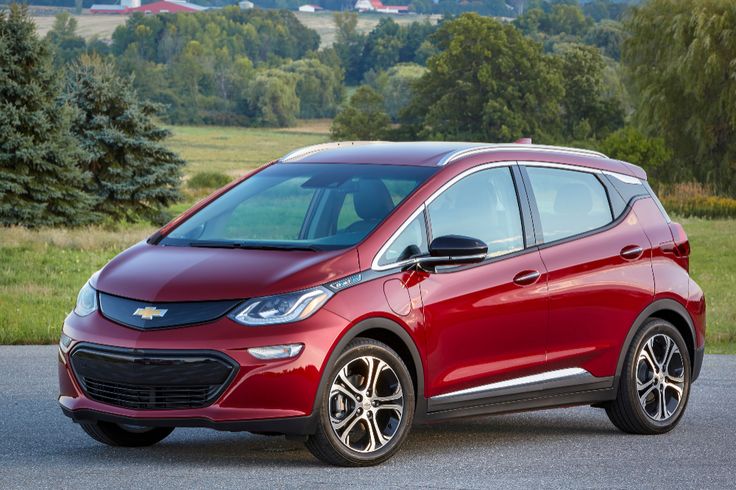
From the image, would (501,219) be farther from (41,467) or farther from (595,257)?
(41,467)

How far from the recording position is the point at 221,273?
24.9 feet

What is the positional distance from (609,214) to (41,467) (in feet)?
12.3

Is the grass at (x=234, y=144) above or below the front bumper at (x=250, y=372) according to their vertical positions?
below

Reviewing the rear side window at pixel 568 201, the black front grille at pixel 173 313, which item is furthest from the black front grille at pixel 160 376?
the rear side window at pixel 568 201

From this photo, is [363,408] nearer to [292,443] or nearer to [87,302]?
[292,443]

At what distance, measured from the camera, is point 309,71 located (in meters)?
176

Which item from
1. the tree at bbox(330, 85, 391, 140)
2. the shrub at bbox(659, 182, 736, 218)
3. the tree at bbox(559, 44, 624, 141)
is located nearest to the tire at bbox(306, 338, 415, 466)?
the shrub at bbox(659, 182, 736, 218)

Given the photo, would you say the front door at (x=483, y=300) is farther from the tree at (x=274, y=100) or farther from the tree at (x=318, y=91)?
the tree at (x=318, y=91)

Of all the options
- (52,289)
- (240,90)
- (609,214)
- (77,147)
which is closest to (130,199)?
(77,147)

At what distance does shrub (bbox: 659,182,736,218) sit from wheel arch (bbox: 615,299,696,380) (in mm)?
46032

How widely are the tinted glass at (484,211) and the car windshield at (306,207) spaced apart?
204mm

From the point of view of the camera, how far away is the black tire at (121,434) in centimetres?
834

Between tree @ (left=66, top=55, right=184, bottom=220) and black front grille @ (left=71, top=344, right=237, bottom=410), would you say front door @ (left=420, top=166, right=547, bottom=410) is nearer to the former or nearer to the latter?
black front grille @ (left=71, top=344, right=237, bottom=410)

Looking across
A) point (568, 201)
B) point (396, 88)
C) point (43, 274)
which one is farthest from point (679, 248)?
point (396, 88)
